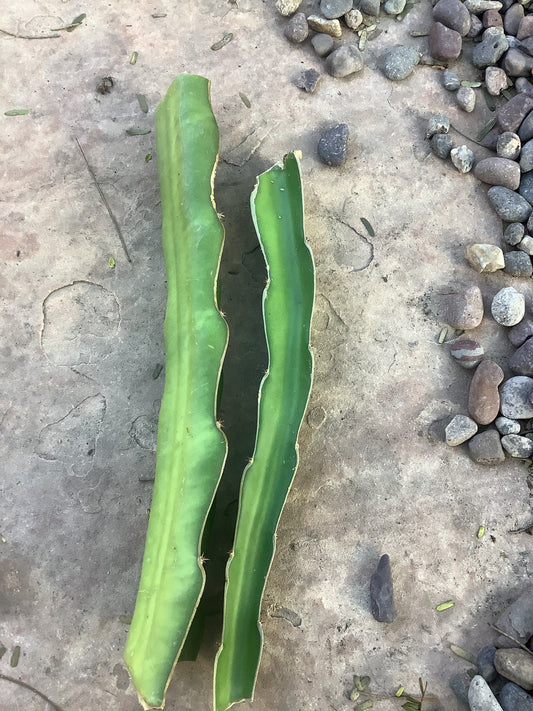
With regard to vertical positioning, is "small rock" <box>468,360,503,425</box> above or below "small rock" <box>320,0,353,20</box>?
below

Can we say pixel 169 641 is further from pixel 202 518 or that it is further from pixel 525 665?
pixel 525 665

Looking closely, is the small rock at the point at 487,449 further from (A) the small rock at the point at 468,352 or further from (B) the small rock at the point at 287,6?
(B) the small rock at the point at 287,6

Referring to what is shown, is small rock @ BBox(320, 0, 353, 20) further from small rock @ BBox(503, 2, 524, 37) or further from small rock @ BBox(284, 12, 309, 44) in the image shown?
small rock @ BBox(503, 2, 524, 37)

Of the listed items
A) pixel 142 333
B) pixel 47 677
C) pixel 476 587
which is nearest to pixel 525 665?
pixel 476 587

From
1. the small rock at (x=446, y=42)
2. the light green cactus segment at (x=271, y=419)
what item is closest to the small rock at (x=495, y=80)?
the small rock at (x=446, y=42)

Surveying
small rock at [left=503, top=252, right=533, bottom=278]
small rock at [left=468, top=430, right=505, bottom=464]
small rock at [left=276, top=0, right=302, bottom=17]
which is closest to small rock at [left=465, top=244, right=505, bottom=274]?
small rock at [left=503, top=252, right=533, bottom=278]
